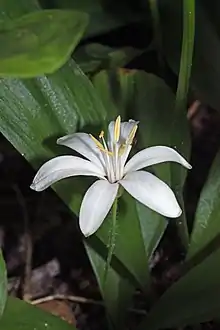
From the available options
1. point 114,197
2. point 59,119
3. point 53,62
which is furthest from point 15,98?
A: point 53,62

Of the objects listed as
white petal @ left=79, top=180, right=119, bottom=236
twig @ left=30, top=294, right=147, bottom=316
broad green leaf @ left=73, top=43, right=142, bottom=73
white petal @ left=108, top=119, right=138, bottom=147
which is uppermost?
white petal @ left=79, top=180, right=119, bottom=236

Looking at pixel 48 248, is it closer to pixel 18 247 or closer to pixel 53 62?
pixel 18 247

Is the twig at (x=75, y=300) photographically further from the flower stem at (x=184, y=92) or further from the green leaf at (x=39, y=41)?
the green leaf at (x=39, y=41)

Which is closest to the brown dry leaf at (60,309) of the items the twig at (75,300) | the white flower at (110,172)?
the twig at (75,300)

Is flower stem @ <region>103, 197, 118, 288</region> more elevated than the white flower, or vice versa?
the white flower

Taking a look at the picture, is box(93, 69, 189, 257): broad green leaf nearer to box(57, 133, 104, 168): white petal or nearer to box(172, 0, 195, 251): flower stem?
box(172, 0, 195, 251): flower stem

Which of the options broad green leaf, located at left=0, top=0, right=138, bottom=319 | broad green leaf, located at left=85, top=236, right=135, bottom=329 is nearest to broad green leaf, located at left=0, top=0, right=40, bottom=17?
broad green leaf, located at left=0, top=0, right=138, bottom=319
